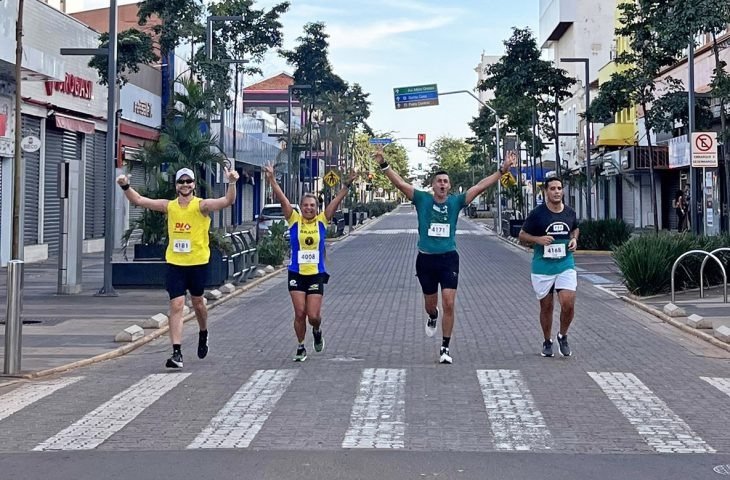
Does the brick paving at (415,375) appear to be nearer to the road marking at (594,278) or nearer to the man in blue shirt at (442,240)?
the man in blue shirt at (442,240)

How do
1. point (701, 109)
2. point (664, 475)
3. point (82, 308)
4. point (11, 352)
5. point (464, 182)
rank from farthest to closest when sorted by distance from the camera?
point (464, 182)
point (701, 109)
point (82, 308)
point (11, 352)
point (664, 475)

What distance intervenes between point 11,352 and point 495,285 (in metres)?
12.9

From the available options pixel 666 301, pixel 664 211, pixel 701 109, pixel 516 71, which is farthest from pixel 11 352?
pixel 664 211

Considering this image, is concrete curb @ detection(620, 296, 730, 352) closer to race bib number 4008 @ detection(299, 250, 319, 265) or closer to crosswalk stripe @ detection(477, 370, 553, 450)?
crosswalk stripe @ detection(477, 370, 553, 450)

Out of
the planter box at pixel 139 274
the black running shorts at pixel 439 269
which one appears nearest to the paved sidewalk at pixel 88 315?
the planter box at pixel 139 274

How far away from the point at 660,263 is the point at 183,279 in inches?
415

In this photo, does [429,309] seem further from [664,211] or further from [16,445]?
[664,211]

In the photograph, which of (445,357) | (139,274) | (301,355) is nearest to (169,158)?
(139,274)

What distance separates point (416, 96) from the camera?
153 feet

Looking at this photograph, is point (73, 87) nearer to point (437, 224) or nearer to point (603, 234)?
point (603, 234)

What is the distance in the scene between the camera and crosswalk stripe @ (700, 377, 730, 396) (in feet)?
31.8

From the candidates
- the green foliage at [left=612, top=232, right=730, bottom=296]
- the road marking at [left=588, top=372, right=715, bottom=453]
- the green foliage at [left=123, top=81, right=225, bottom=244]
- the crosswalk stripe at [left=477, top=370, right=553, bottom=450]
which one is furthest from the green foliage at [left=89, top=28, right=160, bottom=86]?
the road marking at [left=588, top=372, right=715, bottom=453]

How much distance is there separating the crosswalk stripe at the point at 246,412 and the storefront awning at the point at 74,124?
21.5 meters

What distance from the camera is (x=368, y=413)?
8500 mm
